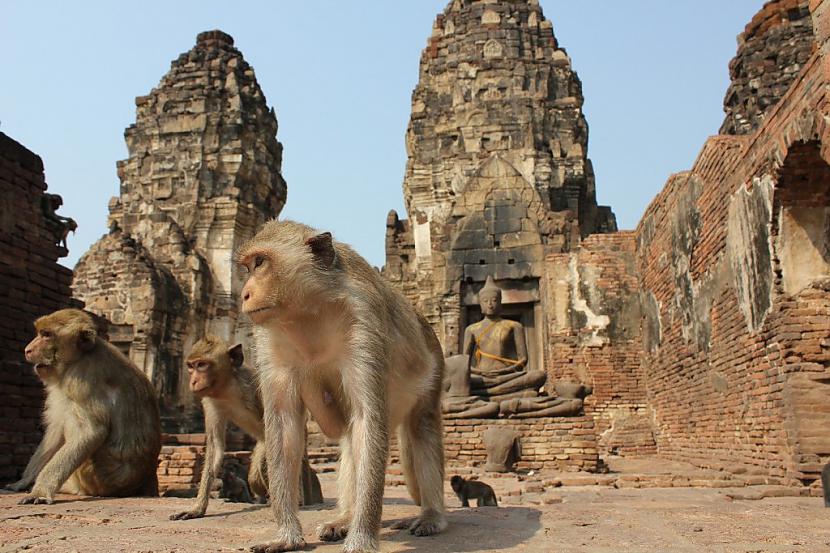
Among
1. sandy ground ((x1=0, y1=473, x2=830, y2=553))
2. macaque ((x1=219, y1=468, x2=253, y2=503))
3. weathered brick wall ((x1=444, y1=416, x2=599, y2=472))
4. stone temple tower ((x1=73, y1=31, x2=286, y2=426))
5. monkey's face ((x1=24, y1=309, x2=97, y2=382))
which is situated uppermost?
stone temple tower ((x1=73, y1=31, x2=286, y2=426))

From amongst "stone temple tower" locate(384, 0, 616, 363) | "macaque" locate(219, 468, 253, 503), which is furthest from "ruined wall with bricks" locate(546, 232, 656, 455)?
"macaque" locate(219, 468, 253, 503)

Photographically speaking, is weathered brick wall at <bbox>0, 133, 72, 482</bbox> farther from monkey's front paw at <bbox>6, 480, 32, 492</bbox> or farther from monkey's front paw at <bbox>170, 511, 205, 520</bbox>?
monkey's front paw at <bbox>170, 511, 205, 520</bbox>

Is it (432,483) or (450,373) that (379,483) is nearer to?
(432,483)

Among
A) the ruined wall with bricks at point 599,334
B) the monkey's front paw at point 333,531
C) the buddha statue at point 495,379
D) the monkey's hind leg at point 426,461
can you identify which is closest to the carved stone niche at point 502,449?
the buddha statue at point 495,379

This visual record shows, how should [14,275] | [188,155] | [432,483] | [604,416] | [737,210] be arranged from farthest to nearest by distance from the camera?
[188,155], [604,416], [737,210], [14,275], [432,483]

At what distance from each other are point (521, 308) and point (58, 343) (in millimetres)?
11822

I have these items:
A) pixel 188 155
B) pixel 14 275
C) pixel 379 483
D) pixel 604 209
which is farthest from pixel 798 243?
pixel 604 209

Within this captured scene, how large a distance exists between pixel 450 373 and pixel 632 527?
7.17 metres

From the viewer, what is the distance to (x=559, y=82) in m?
27.6

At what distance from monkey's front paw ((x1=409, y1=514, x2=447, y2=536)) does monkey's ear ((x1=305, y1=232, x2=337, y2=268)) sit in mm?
1336

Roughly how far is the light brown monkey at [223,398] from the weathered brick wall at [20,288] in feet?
9.43

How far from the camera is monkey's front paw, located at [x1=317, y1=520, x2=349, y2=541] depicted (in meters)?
3.47

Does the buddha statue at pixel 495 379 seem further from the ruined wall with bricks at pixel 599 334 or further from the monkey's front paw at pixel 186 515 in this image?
the monkey's front paw at pixel 186 515

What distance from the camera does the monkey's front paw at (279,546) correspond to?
3.09 m
